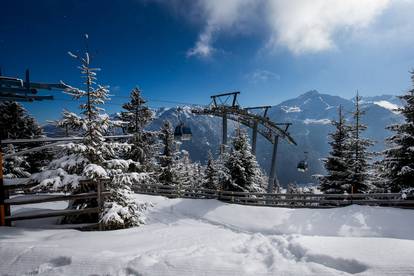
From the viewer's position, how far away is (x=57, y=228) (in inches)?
299

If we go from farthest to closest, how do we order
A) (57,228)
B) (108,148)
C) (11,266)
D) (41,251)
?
(108,148)
(57,228)
(41,251)
(11,266)

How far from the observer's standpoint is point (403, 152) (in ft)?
40.9

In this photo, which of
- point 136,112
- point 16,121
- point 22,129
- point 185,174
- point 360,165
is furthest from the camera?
point 185,174

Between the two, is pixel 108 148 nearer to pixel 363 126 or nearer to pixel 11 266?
pixel 11 266

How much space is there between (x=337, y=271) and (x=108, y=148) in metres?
7.93

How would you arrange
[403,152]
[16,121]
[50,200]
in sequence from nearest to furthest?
[50,200] < [403,152] < [16,121]

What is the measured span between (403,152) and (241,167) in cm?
947

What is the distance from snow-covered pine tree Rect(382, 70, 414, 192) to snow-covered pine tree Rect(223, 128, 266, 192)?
26.6ft

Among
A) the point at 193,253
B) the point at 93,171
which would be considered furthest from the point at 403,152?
the point at 93,171

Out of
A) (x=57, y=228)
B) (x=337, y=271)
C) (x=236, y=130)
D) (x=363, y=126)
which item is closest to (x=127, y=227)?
(x=57, y=228)

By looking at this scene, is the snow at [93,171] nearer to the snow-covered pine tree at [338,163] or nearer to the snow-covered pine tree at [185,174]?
the snow-covered pine tree at [185,174]

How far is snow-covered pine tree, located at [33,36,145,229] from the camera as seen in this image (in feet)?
25.8

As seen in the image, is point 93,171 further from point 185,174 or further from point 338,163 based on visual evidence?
point 185,174

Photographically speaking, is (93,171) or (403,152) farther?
(403,152)
